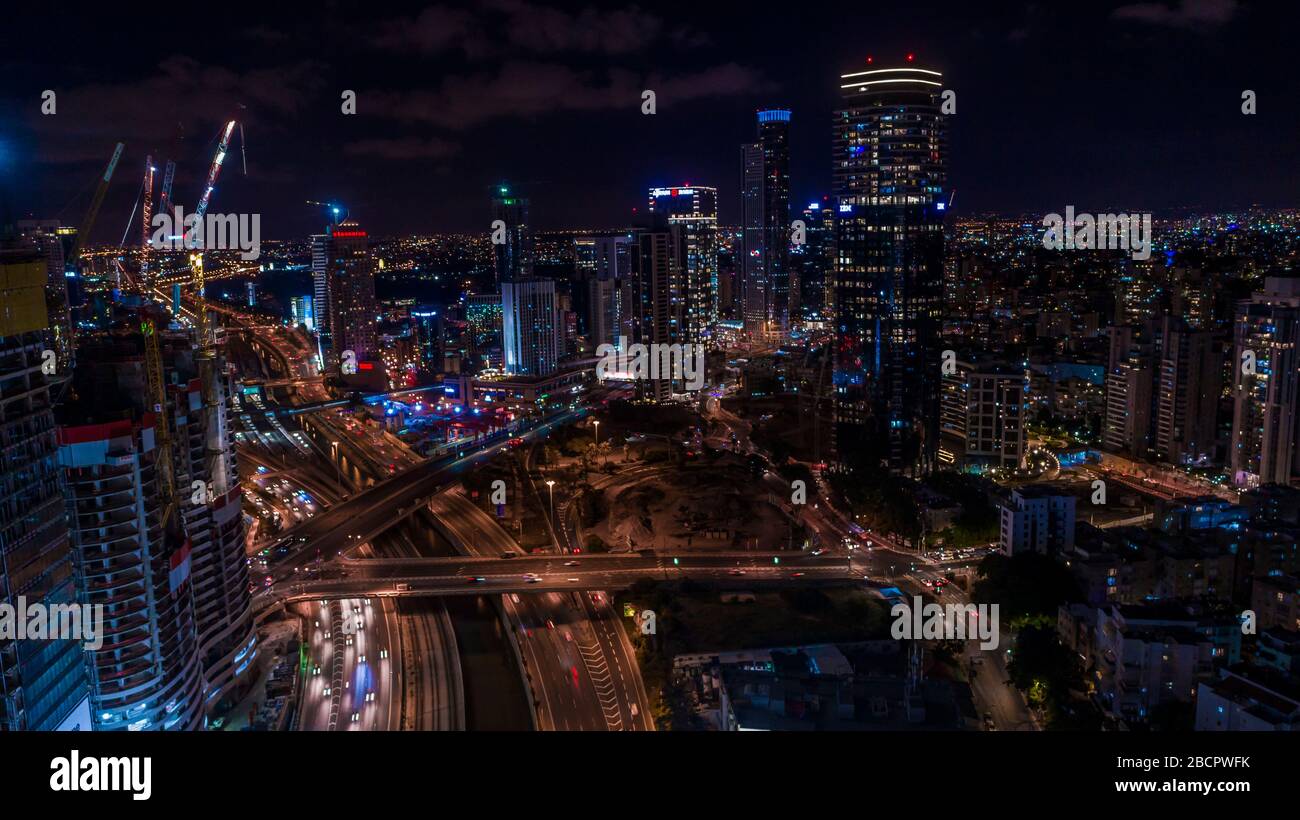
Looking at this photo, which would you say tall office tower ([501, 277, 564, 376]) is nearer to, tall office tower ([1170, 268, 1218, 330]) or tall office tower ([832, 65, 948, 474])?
tall office tower ([832, 65, 948, 474])

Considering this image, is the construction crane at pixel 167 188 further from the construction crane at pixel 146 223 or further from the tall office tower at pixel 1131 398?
the tall office tower at pixel 1131 398

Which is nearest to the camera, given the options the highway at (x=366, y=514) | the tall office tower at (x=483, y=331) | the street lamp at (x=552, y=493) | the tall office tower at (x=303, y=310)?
the highway at (x=366, y=514)

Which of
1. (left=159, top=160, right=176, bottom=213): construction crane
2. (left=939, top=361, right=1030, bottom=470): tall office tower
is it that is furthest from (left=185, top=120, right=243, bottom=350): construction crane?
(left=939, top=361, right=1030, bottom=470): tall office tower

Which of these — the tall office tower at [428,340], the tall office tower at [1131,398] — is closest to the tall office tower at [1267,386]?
the tall office tower at [1131,398]

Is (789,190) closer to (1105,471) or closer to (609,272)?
(609,272)

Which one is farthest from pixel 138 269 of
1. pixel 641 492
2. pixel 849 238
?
pixel 849 238

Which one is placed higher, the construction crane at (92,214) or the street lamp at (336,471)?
the construction crane at (92,214)
